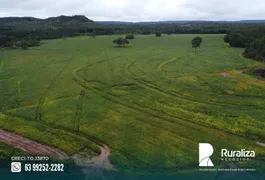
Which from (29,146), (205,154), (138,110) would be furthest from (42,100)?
(205,154)

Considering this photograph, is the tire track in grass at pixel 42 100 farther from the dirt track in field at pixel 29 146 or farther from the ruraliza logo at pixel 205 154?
the ruraliza logo at pixel 205 154

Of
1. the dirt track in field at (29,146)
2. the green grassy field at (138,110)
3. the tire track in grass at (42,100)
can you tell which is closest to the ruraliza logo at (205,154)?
the green grassy field at (138,110)

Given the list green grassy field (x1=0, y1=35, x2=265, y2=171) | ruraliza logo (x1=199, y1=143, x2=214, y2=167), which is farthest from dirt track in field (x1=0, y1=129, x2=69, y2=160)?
ruraliza logo (x1=199, y1=143, x2=214, y2=167)

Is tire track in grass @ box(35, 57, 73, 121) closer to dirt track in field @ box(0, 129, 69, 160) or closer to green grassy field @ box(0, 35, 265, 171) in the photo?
green grassy field @ box(0, 35, 265, 171)

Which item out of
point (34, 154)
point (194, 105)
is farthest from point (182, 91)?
point (34, 154)

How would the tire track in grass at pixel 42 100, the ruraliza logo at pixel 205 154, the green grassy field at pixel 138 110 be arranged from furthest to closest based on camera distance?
1. the tire track in grass at pixel 42 100
2. the green grassy field at pixel 138 110
3. the ruraliza logo at pixel 205 154
